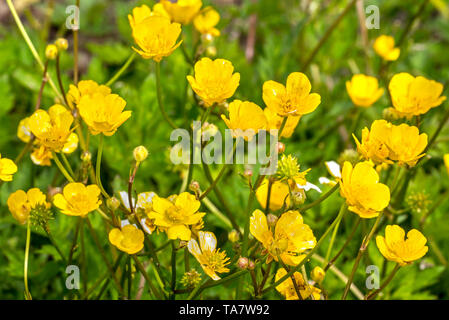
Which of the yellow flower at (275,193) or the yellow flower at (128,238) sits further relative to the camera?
the yellow flower at (275,193)

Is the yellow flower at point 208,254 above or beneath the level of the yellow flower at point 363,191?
beneath

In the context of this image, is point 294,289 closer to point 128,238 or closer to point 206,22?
point 128,238

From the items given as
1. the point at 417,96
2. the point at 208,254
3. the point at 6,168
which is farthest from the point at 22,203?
the point at 417,96

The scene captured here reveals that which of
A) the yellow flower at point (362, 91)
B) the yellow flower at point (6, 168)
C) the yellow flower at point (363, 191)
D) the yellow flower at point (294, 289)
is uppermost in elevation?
the yellow flower at point (363, 191)

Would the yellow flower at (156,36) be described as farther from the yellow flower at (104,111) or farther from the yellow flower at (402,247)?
the yellow flower at (402,247)

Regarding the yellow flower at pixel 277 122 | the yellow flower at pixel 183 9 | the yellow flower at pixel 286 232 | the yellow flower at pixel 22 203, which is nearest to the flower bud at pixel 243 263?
the yellow flower at pixel 286 232

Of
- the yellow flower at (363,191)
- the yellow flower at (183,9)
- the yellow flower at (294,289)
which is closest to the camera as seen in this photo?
the yellow flower at (363,191)
